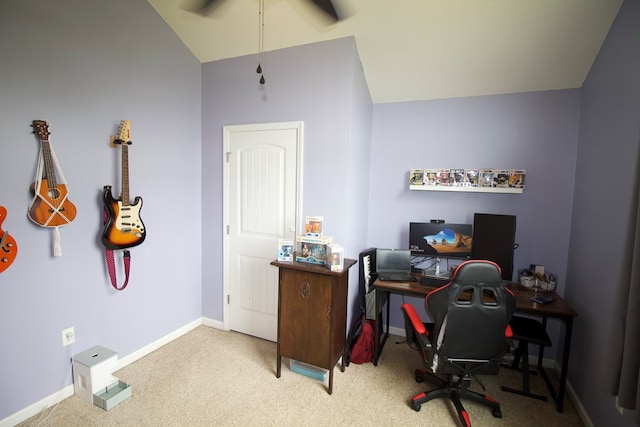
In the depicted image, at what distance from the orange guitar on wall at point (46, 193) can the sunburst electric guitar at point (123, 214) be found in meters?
0.28

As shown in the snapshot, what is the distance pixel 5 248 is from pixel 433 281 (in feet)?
9.50

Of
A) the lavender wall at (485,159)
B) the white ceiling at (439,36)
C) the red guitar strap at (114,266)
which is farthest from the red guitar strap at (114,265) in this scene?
the lavender wall at (485,159)

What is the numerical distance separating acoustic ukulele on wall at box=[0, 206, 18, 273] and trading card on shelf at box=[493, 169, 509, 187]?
349 cm

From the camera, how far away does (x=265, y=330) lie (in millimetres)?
2883

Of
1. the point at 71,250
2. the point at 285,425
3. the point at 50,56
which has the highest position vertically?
the point at 50,56

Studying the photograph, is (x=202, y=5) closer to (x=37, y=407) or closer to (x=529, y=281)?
(x=37, y=407)

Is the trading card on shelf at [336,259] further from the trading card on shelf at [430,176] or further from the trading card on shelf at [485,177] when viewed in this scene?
the trading card on shelf at [485,177]

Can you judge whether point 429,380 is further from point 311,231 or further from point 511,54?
point 511,54

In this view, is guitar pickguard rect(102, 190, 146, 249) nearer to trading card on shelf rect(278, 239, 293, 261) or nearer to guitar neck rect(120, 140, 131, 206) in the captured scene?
guitar neck rect(120, 140, 131, 206)

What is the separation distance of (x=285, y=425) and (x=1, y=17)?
2934 mm

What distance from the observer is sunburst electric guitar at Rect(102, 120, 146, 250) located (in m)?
2.16

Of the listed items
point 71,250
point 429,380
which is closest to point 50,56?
point 71,250

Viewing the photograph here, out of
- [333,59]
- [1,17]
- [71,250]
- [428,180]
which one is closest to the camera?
[1,17]

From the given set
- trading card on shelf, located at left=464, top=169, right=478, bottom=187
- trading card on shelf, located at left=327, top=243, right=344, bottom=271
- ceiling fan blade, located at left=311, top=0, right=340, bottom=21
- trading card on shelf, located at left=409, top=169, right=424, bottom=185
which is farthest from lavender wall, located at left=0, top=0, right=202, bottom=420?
trading card on shelf, located at left=464, top=169, right=478, bottom=187
